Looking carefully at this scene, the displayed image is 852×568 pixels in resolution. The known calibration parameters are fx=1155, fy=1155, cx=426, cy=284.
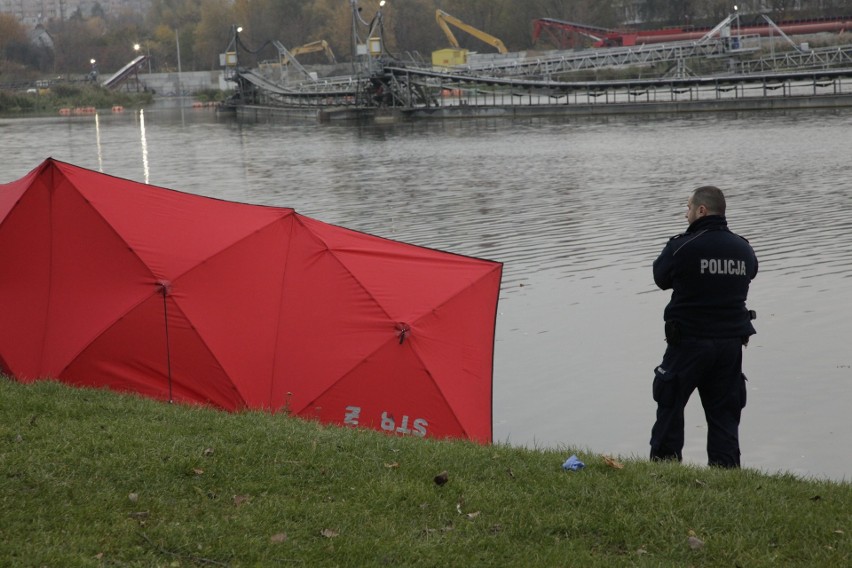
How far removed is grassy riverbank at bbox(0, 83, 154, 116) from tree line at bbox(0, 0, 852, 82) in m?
17.3

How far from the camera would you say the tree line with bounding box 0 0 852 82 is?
377ft

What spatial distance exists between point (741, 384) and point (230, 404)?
3.76 metres

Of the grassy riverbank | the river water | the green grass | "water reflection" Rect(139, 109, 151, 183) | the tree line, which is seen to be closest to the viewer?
the green grass

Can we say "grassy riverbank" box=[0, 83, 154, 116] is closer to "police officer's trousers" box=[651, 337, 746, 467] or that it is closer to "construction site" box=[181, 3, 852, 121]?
"construction site" box=[181, 3, 852, 121]

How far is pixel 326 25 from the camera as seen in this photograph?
144 metres

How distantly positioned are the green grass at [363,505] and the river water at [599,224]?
247cm

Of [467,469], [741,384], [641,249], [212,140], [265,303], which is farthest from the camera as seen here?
[212,140]

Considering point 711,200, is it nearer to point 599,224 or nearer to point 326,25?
point 599,224

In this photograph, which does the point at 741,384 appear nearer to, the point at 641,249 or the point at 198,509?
the point at 198,509

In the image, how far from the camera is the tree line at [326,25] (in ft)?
377

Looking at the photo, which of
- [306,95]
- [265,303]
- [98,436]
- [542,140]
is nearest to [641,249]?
[265,303]

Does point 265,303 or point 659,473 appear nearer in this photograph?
point 659,473

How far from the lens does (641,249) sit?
17.7m

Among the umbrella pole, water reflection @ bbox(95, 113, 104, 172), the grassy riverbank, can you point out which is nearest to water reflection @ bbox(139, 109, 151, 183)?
water reflection @ bbox(95, 113, 104, 172)
